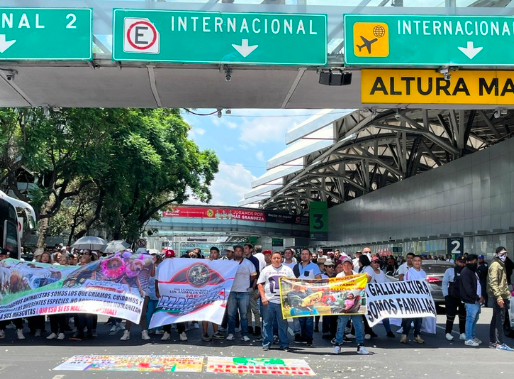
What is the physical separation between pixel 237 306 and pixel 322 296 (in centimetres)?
210

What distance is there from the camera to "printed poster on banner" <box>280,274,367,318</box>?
11422 mm

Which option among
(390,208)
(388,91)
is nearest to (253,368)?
(388,91)

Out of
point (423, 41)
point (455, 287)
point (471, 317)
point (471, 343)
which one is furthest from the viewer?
point (455, 287)

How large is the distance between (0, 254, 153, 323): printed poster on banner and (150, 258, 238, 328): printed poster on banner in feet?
1.38

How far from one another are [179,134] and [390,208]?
1762 cm

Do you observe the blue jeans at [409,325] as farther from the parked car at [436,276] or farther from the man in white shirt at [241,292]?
the parked car at [436,276]

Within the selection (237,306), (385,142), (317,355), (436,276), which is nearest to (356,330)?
(317,355)

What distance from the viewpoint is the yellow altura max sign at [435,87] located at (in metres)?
11.7

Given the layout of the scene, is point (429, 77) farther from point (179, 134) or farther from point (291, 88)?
point (179, 134)

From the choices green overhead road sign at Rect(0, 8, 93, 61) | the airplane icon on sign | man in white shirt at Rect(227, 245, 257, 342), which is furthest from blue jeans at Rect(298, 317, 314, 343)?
green overhead road sign at Rect(0, 8, 93, 61)

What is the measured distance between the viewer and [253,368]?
948 cm

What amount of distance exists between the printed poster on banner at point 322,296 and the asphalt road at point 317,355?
698mm

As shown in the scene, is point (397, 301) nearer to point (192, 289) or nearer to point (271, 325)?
point (271, 325)

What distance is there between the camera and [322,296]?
1162 centimetres
